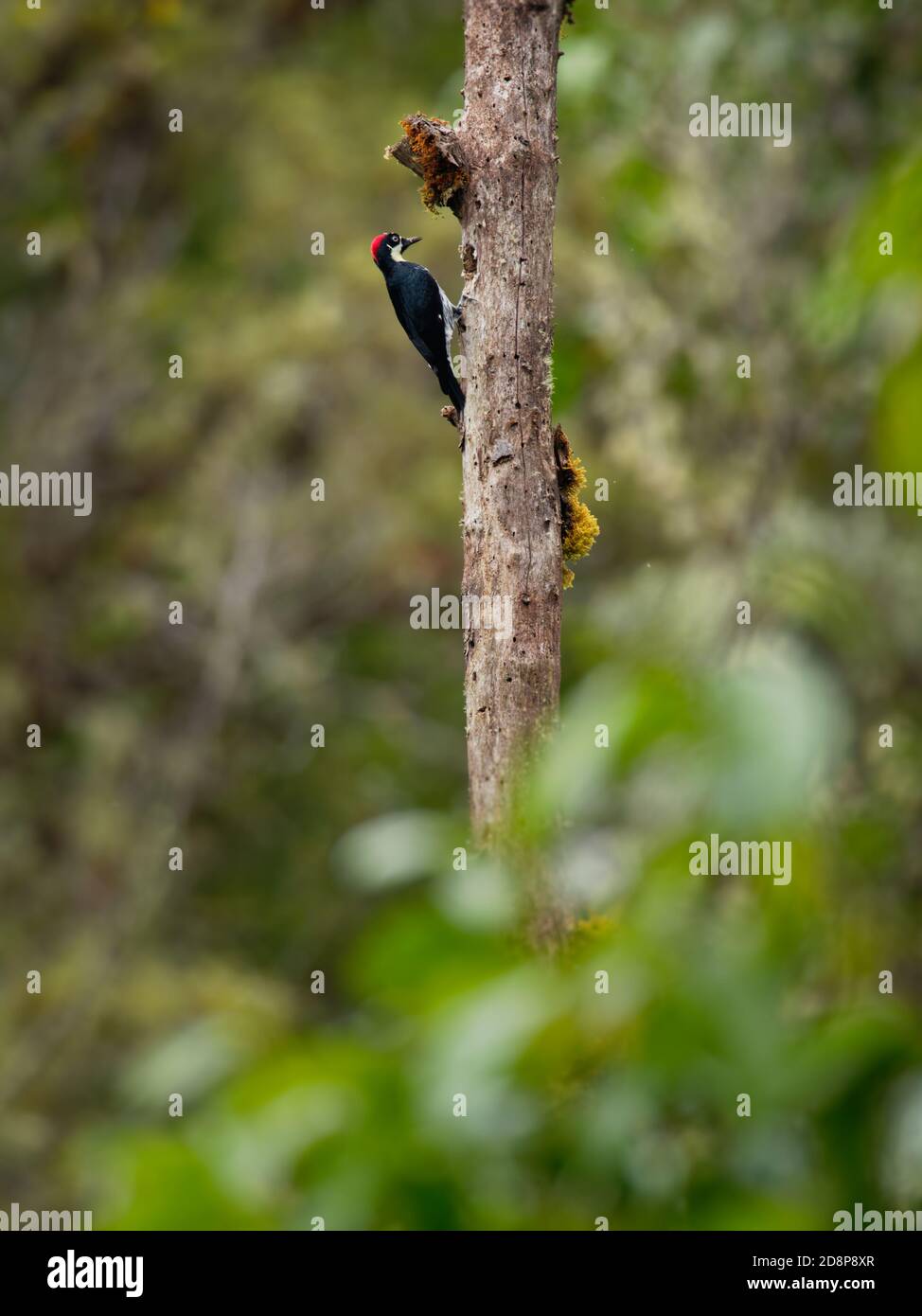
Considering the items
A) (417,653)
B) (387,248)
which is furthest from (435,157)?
(417,653)

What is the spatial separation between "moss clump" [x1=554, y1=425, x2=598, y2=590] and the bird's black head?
1.82 metres

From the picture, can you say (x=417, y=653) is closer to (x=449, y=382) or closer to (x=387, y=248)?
(x=387, y=248)

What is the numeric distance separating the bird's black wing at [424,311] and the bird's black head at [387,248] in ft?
0.56

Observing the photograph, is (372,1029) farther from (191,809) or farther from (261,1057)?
(191,809)

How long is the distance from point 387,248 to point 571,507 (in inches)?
83.2

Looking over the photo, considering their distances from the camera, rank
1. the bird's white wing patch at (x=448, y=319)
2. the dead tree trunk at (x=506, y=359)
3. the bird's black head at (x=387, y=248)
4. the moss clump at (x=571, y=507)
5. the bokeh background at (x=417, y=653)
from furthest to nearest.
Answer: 1. the bird's black head at (x=387, y=248)
2. the bird's white wing patch at (x=448, y=319)
3. the moss clump at (x=571, y=507)
4. the dead tree trunk at (x=506, y=359)
5. the bokeh background at (x=417, y=653)

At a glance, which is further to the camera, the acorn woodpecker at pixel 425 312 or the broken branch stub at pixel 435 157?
the acorn woodpecker at pixel 425 312

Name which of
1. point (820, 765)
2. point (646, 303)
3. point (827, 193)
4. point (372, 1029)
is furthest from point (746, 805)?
point (646, 303)

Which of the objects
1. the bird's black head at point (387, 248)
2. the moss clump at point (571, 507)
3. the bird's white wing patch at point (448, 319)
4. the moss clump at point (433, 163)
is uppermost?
the bird's black head at point (387, 248)

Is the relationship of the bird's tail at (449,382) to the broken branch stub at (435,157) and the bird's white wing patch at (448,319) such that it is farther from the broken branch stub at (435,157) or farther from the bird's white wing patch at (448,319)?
the broken branch stub at (435,157)

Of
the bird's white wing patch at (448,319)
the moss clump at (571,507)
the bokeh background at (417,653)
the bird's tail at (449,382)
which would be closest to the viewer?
the bokeh background at (417,653)

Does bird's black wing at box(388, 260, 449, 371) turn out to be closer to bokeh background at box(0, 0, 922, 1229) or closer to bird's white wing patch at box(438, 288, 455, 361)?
bird's white wing patch at box(438, 288, 455, 361)

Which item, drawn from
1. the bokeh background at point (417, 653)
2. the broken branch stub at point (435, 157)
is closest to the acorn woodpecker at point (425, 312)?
the bokeh background at point (417, 653)

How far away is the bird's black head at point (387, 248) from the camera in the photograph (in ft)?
14.7
